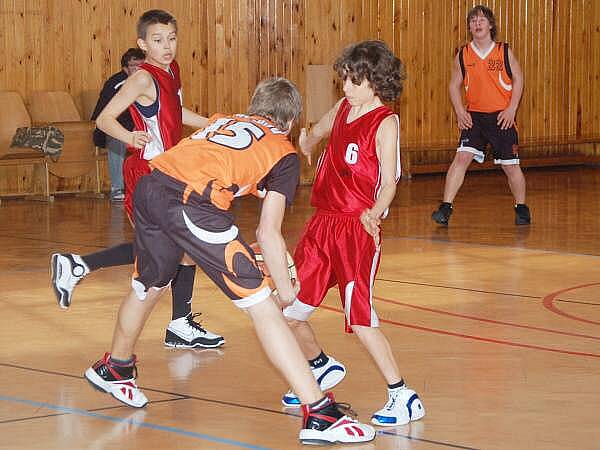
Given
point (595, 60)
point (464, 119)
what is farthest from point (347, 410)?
point (595, 60)

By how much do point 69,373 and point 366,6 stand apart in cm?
1019

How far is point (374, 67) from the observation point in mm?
4305

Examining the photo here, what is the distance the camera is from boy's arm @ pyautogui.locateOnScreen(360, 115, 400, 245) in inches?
167

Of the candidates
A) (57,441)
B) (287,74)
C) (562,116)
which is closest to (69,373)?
(57,441)

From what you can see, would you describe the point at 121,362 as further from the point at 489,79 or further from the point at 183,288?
the point at 489,79

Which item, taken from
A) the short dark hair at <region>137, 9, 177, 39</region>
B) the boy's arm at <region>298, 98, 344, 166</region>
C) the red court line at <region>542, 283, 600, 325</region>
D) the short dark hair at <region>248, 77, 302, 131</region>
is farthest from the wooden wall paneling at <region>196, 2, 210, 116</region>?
the short dark hair at <region>248, 77, 302, 131</region>

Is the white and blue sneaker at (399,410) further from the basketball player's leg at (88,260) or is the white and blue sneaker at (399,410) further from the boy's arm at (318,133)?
the basketball player's leg at (88,260)

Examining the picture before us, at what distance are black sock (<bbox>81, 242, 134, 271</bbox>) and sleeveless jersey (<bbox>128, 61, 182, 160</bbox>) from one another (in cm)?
43

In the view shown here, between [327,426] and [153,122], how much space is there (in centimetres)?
202

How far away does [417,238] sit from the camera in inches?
365

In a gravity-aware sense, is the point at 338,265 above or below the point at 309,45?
below

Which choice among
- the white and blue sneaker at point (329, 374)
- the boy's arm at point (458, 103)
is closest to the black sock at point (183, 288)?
the white and blue sneaker at point (329, 374)

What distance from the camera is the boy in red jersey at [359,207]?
4.24 meters

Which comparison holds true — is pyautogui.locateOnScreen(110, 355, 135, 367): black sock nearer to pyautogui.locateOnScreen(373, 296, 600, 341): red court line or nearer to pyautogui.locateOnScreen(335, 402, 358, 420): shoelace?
pyautogui.locateOnScreen(335, 402, 358, 420): shoelace
